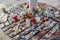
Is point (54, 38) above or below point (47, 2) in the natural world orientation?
below

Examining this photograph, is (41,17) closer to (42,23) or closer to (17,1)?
(42,23)

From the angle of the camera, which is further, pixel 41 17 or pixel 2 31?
pixel 41 17

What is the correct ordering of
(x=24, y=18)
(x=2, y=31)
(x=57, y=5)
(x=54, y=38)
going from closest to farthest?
1. (x=54, y=38)
2. (x=2, y=31)
3. (x=24, y=18)
4. (x=57, y=5)

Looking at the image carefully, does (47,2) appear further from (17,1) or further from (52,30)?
(52,30)

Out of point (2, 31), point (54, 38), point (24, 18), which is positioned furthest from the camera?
point (24, 18)

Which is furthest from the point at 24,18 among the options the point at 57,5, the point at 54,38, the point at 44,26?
the point at 57,5

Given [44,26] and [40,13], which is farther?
[40,13]

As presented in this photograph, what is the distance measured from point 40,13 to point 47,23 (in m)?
0.18

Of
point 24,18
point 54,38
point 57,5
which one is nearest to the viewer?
point 54,38

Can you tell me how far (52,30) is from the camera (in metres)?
1.60

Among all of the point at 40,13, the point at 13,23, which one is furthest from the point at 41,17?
the point at 13,23

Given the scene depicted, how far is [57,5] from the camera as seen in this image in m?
2.09

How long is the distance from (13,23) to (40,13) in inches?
13.0

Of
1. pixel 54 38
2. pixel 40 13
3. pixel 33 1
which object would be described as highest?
pixel 33 1
